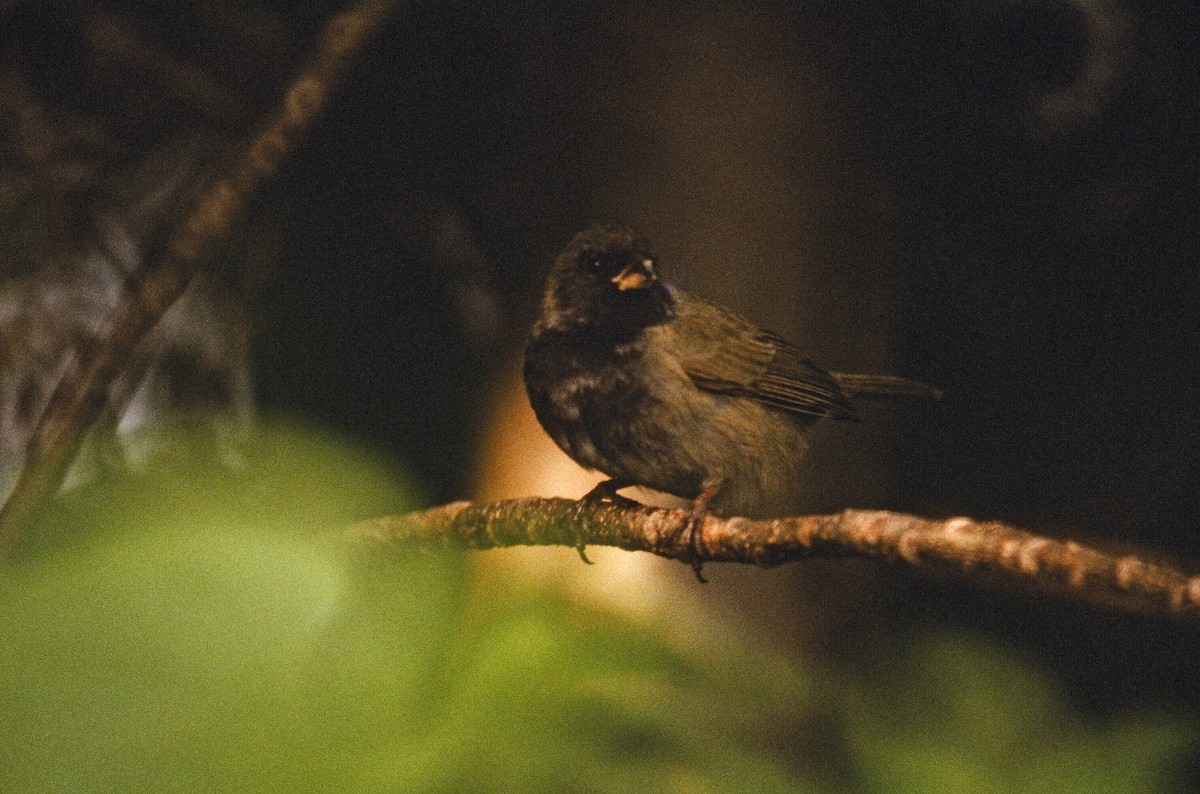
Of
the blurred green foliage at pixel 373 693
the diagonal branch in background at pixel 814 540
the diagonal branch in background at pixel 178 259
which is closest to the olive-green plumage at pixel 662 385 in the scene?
the diagonal branch in background at pixel 814 540

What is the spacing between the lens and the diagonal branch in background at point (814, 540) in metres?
0.52

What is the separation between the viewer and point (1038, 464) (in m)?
1.13

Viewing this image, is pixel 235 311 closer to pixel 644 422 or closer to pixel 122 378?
pixel 122 378

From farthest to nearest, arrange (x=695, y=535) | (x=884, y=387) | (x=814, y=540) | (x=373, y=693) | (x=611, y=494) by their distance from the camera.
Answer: (x=611, y=494) < (x=884, y=387) < (x=695, y=535) < (x=814, y=540) < (x=373, y=693)

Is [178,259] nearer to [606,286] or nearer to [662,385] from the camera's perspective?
[606,286]

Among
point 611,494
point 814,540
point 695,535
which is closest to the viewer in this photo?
point 814,540

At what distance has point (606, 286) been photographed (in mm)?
1259

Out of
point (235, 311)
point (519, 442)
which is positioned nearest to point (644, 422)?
point (519, 442)

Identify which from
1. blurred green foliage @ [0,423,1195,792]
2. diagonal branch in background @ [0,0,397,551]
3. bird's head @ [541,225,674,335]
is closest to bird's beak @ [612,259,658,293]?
bird's head @ [541,225,674,335]

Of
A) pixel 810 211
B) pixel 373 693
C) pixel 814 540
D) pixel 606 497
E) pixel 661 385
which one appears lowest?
pixel 373 693

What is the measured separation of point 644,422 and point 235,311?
589 mm

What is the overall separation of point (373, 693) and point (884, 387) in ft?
3.03

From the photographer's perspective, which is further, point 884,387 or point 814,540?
point 884,387

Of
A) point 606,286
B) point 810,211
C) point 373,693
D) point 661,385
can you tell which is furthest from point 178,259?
point 373,693
